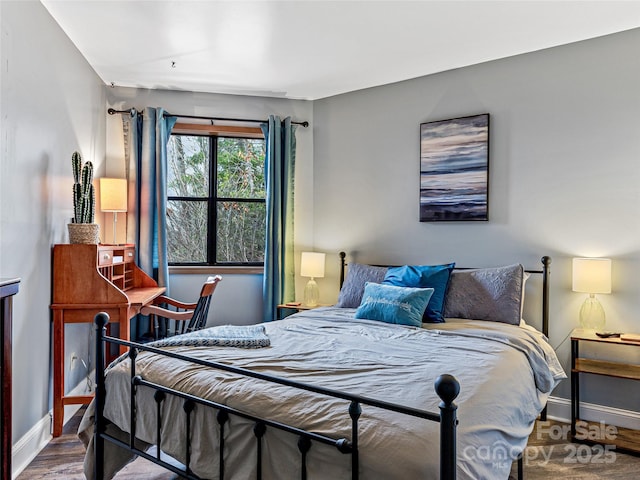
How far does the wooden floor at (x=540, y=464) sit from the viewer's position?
7.59 feet

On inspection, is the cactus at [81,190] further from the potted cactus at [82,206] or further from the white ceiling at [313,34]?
the white ceiling at [313,34]

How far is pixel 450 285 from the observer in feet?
10.2

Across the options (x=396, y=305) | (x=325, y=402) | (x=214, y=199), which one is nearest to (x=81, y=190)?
(x=214, y=199)

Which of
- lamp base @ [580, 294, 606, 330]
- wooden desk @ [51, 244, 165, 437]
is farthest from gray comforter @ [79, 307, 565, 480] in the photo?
wooden desk @ [51, 244, 165, 437]

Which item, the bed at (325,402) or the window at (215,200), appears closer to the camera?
the bed at (325,402)

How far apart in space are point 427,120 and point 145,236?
2563 mm

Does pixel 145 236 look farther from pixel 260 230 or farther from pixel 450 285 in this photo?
pixel 450 285

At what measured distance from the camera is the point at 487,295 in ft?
9.77

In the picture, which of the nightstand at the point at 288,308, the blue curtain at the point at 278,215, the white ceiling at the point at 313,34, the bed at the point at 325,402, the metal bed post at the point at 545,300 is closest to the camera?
the bed at the point at 325,402

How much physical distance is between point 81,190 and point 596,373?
11.1 ft

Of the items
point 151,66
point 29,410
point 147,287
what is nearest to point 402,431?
point 29,410

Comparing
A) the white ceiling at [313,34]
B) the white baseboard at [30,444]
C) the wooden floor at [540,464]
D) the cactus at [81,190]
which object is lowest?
the wooden floor at [540,464]

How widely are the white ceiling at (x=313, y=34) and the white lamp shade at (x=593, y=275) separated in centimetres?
147

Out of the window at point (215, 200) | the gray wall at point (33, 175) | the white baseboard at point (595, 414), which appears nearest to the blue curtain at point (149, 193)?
the window at point (215, 200)
